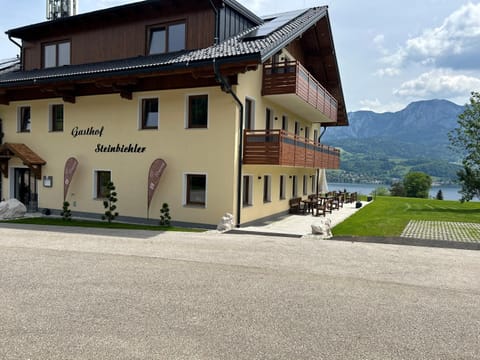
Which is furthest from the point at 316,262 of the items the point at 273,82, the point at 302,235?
the point at 273,82

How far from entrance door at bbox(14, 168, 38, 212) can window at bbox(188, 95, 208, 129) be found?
32.8ft

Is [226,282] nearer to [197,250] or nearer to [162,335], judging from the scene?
[162,335]

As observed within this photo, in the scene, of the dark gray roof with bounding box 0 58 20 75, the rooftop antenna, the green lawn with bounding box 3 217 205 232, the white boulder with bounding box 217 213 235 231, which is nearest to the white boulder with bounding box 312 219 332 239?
the white boulder with bounding box 217 213 235 231

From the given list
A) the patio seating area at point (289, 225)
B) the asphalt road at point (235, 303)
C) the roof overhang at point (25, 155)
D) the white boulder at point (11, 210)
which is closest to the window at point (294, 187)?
the patio seating area at point (289, 225)

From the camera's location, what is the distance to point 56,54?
19.4 metres

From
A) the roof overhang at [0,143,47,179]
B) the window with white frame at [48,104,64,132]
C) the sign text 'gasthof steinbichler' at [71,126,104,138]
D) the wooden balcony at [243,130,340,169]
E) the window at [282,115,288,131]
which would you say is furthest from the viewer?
the window at [282,115,288,131]

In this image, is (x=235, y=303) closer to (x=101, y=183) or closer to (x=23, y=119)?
(x=101, y=183)

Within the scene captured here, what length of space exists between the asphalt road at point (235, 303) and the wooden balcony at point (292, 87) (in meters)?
8.25

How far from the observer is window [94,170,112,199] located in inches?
677

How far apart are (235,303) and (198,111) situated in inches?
416

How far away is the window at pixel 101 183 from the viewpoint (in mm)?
17203

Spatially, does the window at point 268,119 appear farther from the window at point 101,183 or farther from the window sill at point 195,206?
the window at point 101,183

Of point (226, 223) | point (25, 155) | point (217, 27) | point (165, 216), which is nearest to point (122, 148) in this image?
point (165, 216)

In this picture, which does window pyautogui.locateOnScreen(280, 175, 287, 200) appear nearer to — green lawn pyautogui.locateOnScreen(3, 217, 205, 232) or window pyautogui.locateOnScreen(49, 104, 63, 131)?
green lawn pyautogui.locateOnScreen(3, 217, 205, 232)
